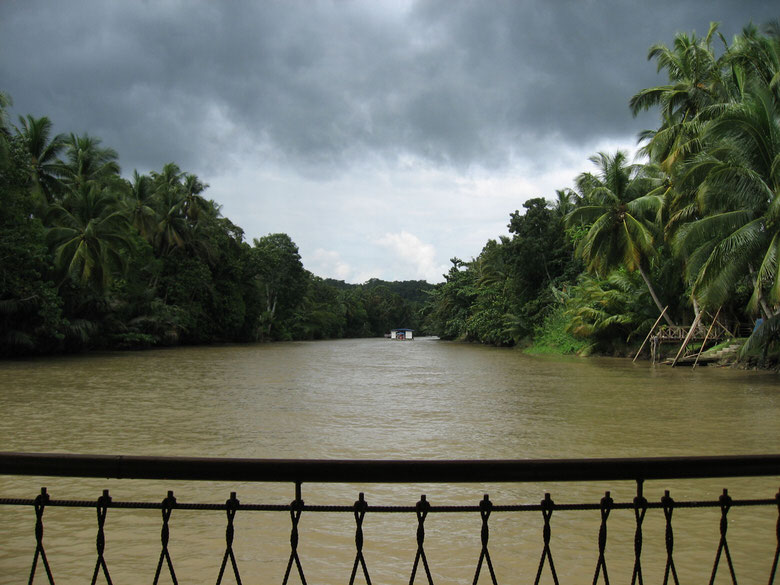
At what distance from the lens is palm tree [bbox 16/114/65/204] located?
2625cm

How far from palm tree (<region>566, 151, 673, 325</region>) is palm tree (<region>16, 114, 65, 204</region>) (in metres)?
23.5

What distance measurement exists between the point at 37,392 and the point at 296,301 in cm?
4510

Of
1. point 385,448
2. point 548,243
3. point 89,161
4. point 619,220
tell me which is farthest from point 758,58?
point 89,161

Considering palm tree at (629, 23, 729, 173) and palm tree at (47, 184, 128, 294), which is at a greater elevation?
palm tree at (629, 23, 729, 173)

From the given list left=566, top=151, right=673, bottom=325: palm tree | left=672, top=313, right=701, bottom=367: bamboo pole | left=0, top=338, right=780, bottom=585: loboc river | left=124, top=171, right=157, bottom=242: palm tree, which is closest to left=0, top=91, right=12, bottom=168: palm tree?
left=0, top=338, right=780, bottom=585: loboc river

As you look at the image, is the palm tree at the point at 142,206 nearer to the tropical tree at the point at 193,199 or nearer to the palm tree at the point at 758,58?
the tropical tree at the point at 193,199

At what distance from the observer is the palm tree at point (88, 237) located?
79.5ft

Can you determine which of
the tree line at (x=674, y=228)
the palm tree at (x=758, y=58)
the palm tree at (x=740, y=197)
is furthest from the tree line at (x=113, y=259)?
the palm tree at (x=758, y=58)

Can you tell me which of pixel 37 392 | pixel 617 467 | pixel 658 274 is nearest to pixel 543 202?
pixel 658 274

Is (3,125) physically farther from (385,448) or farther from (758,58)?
(758,58)

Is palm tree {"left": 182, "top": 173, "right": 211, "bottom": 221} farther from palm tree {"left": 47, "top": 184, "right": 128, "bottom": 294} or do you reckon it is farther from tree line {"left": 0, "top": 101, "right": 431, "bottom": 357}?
palm tree {"left": 47, "top": 184, "right": 128, "bottom": 294}

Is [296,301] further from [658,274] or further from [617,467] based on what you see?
[617,467]

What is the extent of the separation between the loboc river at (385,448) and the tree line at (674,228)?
11.4ft

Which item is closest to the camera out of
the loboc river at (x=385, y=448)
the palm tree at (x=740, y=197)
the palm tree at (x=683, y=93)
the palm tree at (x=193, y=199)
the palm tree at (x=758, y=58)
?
the loboc river at (x=385, y=448)
